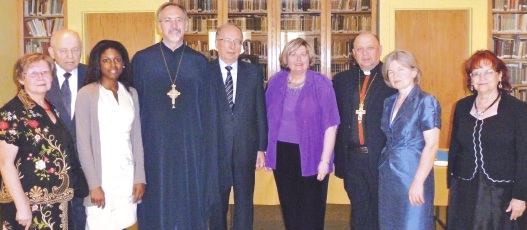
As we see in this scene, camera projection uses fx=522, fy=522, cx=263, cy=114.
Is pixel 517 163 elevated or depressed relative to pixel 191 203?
elevated

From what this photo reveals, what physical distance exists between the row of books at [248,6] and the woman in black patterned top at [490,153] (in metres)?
4.77

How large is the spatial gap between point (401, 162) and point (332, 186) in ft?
3.69

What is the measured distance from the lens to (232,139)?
3424 millimetres

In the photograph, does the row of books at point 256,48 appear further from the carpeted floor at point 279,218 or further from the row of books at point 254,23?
the carpeted floor at point 279,218

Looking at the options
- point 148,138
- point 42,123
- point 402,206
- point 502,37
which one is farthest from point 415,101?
point 502,37

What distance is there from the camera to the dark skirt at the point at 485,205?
2.75 metres

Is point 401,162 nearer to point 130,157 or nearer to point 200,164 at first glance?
point 200,164

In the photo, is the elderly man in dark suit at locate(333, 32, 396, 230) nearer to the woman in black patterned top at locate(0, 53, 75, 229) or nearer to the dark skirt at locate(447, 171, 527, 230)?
the dark skirt at locate(447, 171, 527, 230)

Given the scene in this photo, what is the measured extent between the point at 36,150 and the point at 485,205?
2.33m

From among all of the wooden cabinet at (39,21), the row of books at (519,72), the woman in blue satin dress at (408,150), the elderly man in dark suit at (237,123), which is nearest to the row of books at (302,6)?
the row of books at (519,72)

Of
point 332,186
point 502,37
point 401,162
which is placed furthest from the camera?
point 502,37

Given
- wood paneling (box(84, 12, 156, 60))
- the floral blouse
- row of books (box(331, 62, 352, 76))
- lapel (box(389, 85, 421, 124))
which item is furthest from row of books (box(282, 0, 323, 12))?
the floral blouse

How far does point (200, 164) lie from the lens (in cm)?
332

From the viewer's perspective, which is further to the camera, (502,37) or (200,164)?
(502,37)
